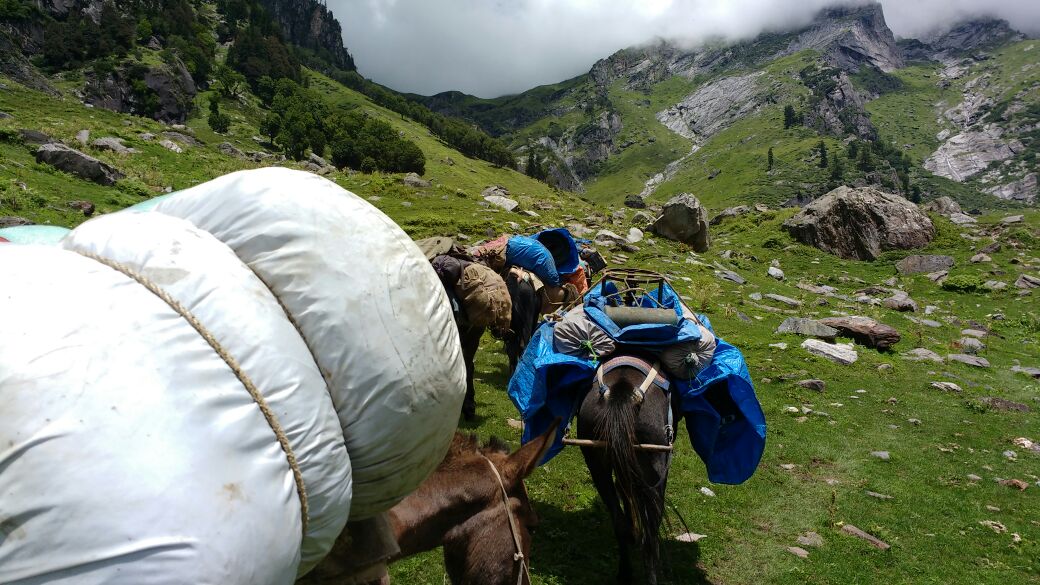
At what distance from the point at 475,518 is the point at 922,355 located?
45.2 feet

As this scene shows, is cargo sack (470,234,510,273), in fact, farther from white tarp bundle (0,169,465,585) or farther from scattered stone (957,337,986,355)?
scattered stone (957,337,986,355)

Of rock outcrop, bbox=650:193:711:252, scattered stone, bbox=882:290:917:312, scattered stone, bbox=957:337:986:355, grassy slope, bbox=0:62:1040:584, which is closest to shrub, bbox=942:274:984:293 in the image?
grassy slope, bbox=0:62:1040:584

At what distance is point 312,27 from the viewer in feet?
534

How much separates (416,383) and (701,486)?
6433 millimetres

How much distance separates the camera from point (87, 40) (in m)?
69.9

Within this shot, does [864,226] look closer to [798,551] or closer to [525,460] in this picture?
[798,551]

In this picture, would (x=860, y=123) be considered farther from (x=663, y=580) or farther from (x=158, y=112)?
(x=663, y=580)

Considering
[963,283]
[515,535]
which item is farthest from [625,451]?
[963,283]

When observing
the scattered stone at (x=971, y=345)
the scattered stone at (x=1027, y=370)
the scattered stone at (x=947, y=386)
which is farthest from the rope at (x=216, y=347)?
the scattered stone at (x=971, y=345)

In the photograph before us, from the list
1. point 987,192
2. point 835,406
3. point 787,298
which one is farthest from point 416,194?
point 987,192

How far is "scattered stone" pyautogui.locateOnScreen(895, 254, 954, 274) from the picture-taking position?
774 inches

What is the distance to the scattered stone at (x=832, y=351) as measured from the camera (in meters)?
11.9

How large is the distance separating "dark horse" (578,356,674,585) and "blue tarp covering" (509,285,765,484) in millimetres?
321

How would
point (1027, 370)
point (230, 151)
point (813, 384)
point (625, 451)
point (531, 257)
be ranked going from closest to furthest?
point (625, 451) → point (531, 257) → point (813, 384) → point (1027, 370) → point (230, 151)
